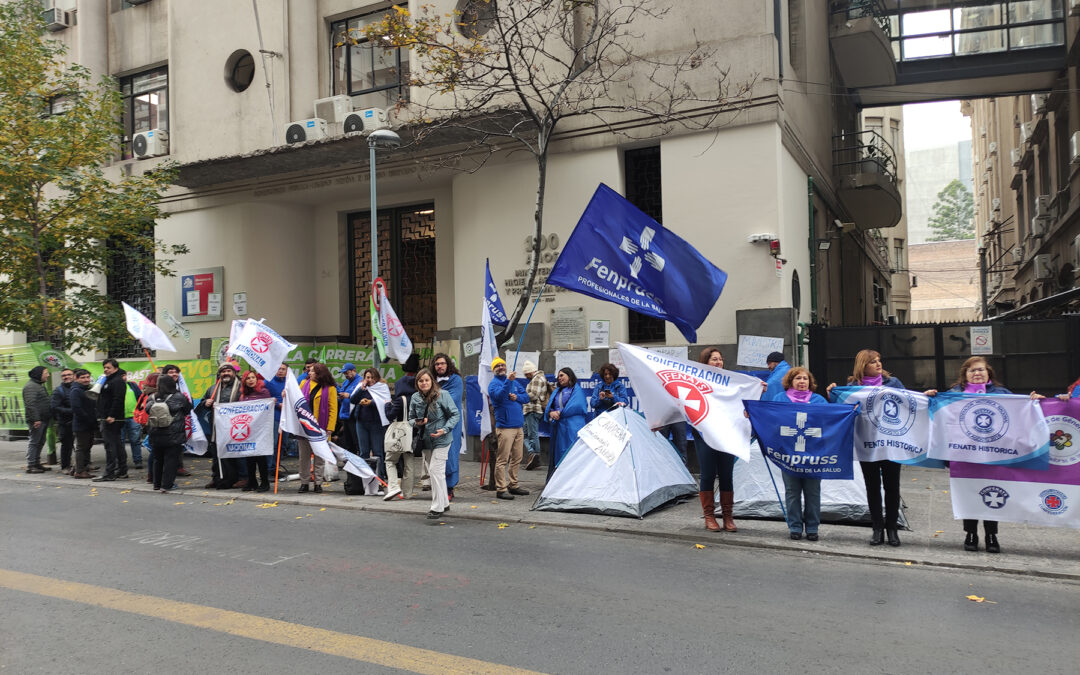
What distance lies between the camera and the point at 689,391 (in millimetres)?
8508

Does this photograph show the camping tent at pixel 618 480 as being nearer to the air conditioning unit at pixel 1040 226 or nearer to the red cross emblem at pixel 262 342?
the red cross emblem at pixel 262 342

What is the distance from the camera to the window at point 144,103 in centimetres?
2050

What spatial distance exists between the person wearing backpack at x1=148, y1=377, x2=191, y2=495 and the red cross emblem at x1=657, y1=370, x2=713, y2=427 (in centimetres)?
740

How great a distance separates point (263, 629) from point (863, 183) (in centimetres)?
1819

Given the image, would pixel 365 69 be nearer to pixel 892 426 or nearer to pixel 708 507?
pixel 708 507

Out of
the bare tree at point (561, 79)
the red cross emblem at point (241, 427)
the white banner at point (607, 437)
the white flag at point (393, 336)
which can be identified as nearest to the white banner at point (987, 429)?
the white banner at point (607, 437)

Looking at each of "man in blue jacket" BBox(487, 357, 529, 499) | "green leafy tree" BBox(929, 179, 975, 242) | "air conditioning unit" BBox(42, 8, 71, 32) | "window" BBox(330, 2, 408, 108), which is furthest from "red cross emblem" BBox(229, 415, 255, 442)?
"green leafy tree" BBox(929, 179, 975, 242)

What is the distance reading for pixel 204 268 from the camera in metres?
18.7

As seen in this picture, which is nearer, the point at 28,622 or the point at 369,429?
the point at 28,622

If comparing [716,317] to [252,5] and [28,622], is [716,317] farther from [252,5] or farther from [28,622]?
[252,5]

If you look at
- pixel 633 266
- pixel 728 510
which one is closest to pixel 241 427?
pixel 633 266

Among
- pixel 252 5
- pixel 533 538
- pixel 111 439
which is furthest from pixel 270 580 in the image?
pixel 252 5

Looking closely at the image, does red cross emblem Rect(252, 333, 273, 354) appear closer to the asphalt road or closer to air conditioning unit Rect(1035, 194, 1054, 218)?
the asphalt road

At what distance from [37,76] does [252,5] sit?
4.65 metres
